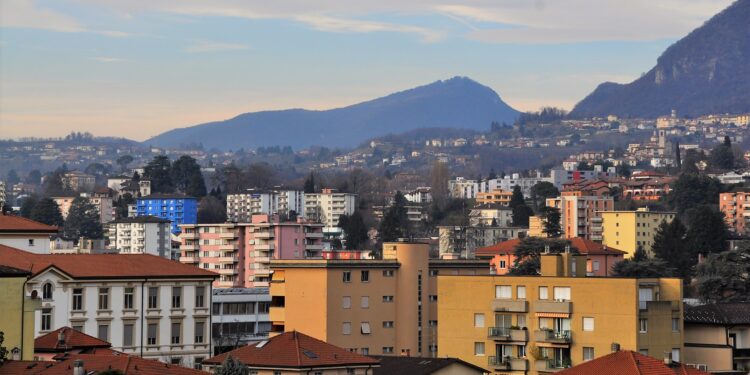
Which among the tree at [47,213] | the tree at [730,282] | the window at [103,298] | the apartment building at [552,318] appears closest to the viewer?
the apartment building at [552,318]

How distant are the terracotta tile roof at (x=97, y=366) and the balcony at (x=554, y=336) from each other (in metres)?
15.1

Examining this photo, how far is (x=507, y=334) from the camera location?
53.3 metres

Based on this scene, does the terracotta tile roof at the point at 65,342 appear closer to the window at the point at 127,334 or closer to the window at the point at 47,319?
the window at the point at 47,319

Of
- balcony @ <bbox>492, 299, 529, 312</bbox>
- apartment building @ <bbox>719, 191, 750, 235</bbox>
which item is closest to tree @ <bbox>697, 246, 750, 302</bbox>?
balcony @ <bbox>492, 299, 529, 312</bbox>

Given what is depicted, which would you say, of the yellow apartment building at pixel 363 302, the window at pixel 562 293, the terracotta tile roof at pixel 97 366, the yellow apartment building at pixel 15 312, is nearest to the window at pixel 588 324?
the window at pixel 562 293

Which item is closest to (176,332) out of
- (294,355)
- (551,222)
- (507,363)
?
(507,363)

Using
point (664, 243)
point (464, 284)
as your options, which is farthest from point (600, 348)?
point (664, 243)

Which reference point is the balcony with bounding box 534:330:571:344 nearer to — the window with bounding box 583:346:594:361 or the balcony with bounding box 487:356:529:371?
the window with bounding box 583:346:594:361

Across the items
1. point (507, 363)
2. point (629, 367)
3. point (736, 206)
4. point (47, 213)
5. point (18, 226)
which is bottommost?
point (507, 363)

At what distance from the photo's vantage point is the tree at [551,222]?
6083 inches

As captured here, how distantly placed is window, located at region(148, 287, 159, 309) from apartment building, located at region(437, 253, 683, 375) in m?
8.72

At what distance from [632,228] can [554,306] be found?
10738 centimetres

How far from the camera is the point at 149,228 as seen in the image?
6890 inches

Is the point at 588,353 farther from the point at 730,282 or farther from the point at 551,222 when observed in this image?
the point at 551,222
